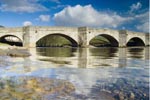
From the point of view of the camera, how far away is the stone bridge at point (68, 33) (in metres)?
69.9

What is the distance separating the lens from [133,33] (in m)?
93.8

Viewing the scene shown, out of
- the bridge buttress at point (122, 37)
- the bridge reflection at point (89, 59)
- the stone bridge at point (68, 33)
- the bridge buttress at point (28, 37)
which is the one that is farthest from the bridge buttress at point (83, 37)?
the bridge reflection at point (89, 59)

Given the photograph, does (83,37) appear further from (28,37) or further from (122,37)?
(122,37)

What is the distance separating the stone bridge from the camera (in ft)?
229

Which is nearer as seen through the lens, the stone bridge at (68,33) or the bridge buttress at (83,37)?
the stone bridge at (68,33)

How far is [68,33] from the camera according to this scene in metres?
74.8

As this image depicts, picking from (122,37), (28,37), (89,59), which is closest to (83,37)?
(28,37)

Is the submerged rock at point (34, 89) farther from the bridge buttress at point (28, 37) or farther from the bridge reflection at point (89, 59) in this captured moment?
the bridge buttress at point (28, 37)

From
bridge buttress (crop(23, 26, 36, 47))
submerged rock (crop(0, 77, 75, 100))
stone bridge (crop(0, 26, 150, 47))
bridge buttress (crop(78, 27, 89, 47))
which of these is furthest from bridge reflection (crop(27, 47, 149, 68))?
bridge buttress (crop(78, 27, 89, 47))

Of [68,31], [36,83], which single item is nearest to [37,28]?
[68,31]

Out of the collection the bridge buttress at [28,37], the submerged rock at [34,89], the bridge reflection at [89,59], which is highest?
the bridge buttress at [28,37]

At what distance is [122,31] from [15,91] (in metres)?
83.4

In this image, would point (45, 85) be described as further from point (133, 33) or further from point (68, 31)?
point (133, 33)

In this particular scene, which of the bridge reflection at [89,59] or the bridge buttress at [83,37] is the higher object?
the bridge buttress at [83,37]
